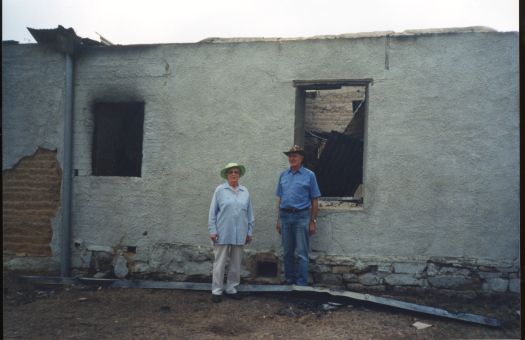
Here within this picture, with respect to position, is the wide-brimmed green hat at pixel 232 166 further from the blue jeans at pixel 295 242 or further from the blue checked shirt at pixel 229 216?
the blue jeans at pixel 295 242

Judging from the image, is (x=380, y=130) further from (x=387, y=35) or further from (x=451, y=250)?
(x=451, y=250)

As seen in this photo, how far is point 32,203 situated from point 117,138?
1641 mm

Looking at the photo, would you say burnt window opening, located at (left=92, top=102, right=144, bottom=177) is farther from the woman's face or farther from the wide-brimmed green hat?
the woman's face

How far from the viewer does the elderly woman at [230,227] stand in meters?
5.25

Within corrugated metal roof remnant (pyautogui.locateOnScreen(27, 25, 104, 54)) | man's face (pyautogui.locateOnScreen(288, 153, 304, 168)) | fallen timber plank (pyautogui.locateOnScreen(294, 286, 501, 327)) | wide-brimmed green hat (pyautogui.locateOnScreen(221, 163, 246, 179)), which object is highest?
corrugated metal roof remnant (pyautogui.locateOnScreen(27, 25, 104, 54))

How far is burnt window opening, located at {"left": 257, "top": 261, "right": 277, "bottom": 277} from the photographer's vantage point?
584 centimetres

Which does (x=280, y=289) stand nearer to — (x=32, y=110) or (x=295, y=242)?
(x=295, y=242)

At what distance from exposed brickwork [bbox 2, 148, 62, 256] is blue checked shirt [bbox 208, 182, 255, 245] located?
269 centimetres

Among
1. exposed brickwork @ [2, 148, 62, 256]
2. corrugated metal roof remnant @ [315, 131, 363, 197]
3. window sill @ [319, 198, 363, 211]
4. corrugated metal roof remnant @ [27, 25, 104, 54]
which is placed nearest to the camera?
window sill @ [319, 198, 363, 211]

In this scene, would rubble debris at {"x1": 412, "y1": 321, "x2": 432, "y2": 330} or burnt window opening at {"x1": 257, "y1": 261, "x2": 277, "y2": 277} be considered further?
burnt window opening at {"x1": 257, "y1": 261, "x2": 277, "y2": 277}

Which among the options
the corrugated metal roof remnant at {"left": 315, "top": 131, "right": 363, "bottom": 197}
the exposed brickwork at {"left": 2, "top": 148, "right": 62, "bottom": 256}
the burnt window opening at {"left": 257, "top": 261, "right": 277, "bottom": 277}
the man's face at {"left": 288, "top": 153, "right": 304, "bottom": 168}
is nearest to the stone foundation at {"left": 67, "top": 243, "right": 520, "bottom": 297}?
the burnt window opening at {"left": 257, "top": 261, "right": 277, "bottom": 277}

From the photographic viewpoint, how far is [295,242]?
5457 mm

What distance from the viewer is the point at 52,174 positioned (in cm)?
625

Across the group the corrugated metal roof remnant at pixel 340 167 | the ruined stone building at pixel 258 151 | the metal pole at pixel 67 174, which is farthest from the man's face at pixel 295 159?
the metal pole at pixel 67 174
